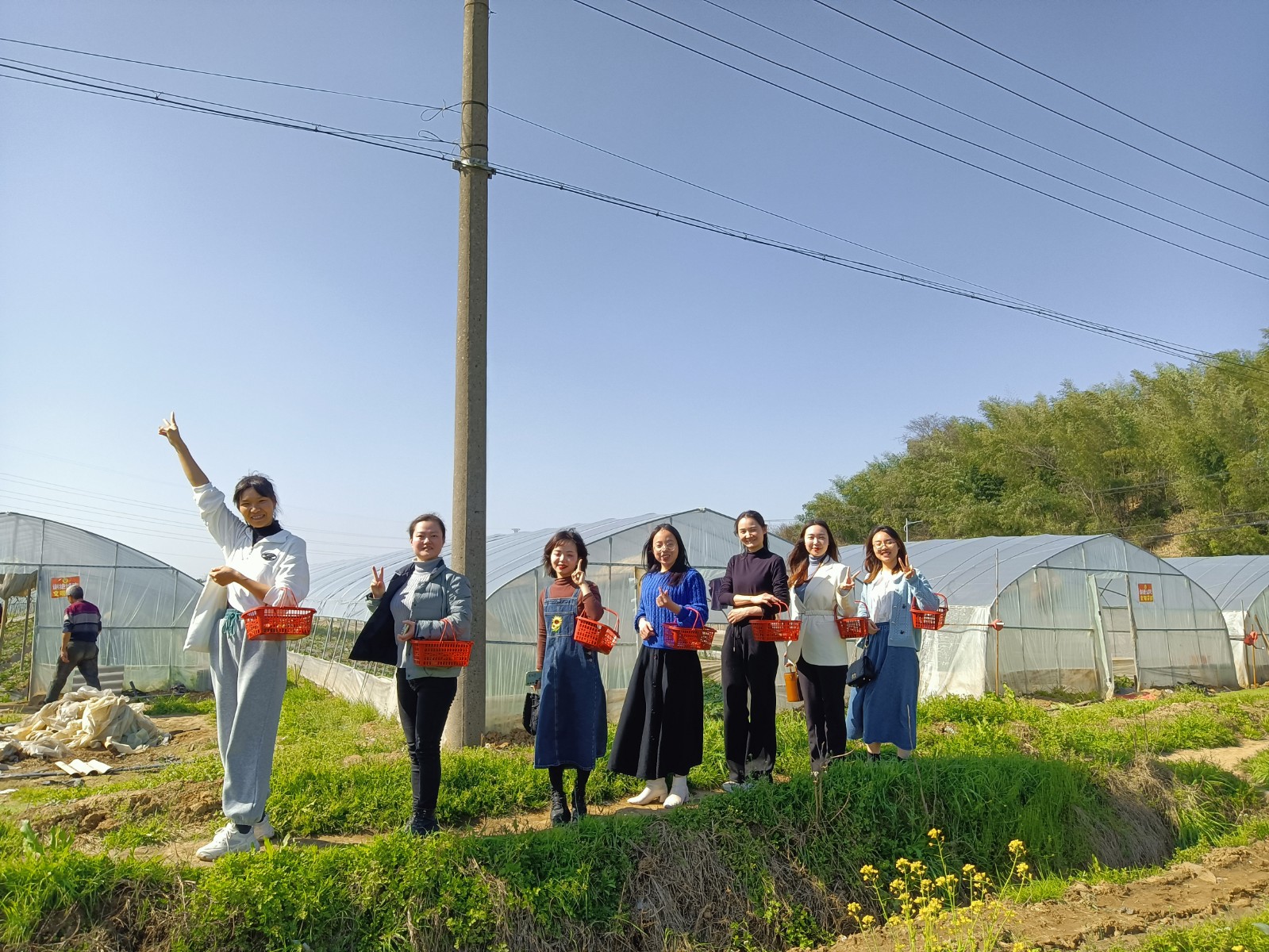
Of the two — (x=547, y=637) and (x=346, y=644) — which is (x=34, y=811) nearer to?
(x=547, y=637)

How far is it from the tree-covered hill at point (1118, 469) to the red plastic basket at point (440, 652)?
654 inches

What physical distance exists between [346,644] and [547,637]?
948cm

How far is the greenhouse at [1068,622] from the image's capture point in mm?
13492

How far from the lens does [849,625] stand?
5758 millimetres

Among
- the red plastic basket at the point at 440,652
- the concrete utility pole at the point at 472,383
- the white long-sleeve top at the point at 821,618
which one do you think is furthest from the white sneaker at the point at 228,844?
the white long-sleeve top at the point at 821,618

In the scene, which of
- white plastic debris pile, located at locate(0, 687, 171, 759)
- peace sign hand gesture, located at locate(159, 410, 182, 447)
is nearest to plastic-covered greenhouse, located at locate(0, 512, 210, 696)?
white plastic debris pile, located at locate(0, 687, 171, 759)

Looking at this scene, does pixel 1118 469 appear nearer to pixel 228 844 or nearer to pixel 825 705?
pixel 825 705

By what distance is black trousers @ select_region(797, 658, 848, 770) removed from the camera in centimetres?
581

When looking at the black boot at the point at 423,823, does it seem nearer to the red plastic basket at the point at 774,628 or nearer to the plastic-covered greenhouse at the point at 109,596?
the red plastic basket at the point at 774,628

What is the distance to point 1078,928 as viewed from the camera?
13.4 feet

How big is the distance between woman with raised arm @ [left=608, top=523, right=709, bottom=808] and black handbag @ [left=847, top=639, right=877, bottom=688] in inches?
50.5

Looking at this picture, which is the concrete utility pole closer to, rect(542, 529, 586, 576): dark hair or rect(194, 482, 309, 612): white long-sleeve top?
rect(542, 529, 586, 576): dark hair

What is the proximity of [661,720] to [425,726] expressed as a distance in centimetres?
150

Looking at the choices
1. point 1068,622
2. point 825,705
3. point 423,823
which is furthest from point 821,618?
point 1068,622
